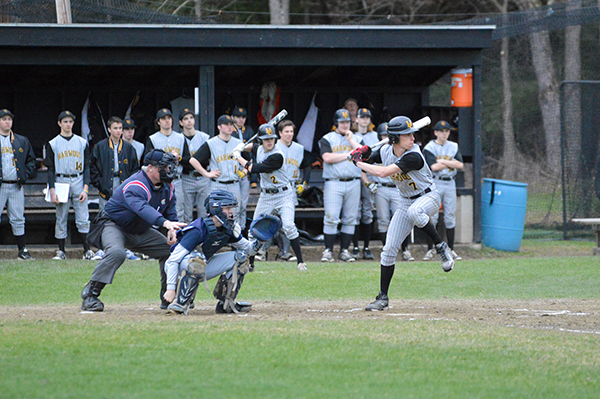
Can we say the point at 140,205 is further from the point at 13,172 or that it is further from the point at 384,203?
the point at 384,203

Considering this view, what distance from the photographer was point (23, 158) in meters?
10.9

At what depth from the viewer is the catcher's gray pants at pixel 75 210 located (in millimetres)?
11070

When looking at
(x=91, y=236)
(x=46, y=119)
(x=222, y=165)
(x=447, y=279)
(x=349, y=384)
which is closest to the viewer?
(x=349, y=384)

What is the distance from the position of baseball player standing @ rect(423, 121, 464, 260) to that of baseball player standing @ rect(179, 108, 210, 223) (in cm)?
338

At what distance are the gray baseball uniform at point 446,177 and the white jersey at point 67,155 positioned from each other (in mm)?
5143

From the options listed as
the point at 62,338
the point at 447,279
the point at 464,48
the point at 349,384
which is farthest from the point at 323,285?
the point at 464,48

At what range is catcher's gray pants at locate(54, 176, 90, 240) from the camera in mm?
11070

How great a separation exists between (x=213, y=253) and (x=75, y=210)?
16.8 feet

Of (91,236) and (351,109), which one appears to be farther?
(351,109)

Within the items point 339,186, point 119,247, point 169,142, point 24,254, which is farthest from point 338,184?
point 119,247

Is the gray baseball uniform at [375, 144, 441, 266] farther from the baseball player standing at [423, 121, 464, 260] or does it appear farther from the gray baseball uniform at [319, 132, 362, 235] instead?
the baseball player standing at [423, 121, 464, 260]

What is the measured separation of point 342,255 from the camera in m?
11.4

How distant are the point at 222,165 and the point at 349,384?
283 inches

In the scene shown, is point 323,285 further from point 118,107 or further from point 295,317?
point 118,107
